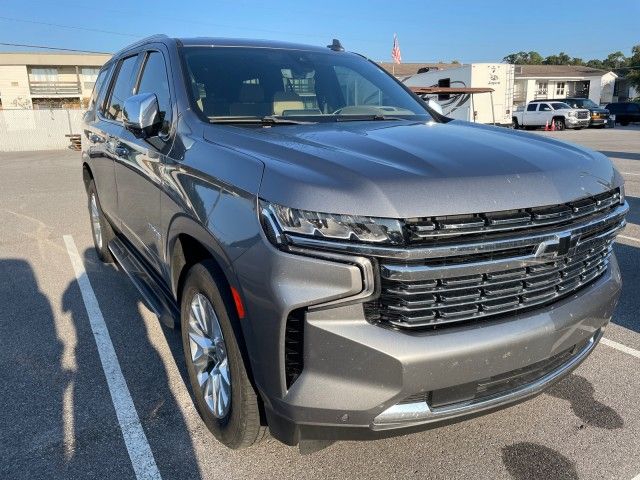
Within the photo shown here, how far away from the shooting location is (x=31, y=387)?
3.27m

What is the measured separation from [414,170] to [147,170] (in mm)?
1875

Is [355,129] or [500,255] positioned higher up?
[355,129]

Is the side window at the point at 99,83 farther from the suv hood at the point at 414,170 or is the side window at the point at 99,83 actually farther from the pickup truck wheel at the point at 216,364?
the pickup truck wheel at the point at 216,364

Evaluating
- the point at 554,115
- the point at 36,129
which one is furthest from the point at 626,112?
the point at 36,129

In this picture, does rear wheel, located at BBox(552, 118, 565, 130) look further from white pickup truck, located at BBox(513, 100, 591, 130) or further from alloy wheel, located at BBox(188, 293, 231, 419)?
alloy wheel, located at BBox(188, 293, 231, 419)

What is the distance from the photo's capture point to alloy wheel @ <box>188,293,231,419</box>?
2557mm

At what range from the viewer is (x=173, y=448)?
2.69 m

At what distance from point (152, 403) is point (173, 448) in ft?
1.57

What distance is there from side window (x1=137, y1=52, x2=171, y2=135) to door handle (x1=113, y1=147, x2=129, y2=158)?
44 cm

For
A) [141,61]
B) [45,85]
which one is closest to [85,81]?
[45,85]

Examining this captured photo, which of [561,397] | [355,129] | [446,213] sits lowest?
[561,397]

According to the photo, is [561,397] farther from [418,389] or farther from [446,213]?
[446,213]

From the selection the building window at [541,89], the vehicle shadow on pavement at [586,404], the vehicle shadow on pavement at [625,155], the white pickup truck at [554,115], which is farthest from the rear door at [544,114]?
the vehicle shadow on pavement at [586,404]

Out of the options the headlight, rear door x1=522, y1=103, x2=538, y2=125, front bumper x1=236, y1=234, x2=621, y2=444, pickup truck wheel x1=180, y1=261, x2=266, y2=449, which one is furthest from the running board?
rear door x1=522, y1=103, x2=538, y2=125
